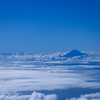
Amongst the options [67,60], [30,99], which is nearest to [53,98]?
[30,99]

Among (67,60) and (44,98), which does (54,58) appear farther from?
(44,98)

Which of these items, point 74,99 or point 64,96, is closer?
point 74,99

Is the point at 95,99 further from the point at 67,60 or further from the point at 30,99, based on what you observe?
the point at 67,60

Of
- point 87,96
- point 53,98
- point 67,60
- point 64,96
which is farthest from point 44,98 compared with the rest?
point 67,60

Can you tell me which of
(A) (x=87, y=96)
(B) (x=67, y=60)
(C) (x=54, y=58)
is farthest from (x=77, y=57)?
(A) (x=87, y=96)

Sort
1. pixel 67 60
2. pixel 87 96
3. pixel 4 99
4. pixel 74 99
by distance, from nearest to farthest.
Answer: pixel 4 99 → pixel 74 99 → pixel 87 96 → pixel 67 60

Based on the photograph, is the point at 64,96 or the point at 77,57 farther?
the point at 77,57

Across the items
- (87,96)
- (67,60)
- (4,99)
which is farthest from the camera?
(67,60)

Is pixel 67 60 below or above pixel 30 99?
above
